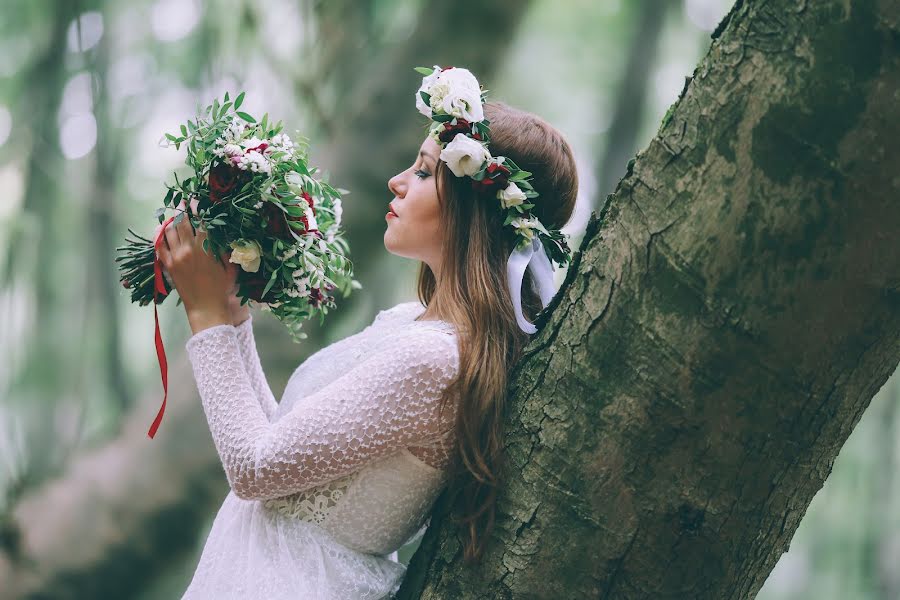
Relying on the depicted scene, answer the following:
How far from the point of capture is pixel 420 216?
7.97 feet

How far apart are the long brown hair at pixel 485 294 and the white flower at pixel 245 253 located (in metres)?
0.48

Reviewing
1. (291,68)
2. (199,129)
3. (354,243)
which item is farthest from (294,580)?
(291,68)

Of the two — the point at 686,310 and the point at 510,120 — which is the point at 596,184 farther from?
the point at 686,310

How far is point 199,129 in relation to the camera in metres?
2.36

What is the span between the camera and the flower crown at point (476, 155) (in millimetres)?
2295

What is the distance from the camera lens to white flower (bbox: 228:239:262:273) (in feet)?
7.43

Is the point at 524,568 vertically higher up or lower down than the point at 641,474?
lower down

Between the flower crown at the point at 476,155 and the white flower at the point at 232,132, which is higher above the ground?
the flower crown at the point at 476,155

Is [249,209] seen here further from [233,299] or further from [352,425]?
[352,425]

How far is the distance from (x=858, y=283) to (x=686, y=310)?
272mm

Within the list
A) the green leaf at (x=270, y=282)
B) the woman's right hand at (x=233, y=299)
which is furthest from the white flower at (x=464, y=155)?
the woman's right hand at (x=233, y=299)

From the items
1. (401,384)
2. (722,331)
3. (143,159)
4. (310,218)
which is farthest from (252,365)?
(143,159)

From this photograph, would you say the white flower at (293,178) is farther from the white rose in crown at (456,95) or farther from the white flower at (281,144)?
the white rose in crown at (456,95)

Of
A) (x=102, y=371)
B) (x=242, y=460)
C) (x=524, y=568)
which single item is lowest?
(x=102, y=371)
